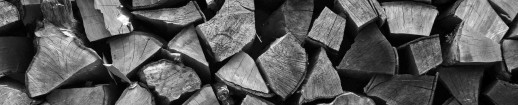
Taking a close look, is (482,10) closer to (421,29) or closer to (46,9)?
(421,29)

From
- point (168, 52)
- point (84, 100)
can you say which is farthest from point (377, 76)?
point (84, 100)

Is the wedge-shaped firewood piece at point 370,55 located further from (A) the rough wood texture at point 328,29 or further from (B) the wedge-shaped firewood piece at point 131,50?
(B) the wedge-shaped firewood piece at point 131,50

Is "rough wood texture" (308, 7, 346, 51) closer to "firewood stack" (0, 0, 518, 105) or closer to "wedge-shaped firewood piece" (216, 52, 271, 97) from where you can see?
"firewood stack" (0, 0, 518, 105)

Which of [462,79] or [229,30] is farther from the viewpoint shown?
[462,79]

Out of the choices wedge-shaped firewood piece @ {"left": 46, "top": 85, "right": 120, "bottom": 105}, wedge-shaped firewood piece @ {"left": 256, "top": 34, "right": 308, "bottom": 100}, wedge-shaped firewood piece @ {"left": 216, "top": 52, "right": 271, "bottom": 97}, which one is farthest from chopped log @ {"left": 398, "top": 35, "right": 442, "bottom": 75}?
wedge-shaped firewood piece @ {"left": 46, "top": 85, "right": 120, "bottom": 105}

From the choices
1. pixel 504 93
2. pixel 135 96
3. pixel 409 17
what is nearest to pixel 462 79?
pixel 504 93

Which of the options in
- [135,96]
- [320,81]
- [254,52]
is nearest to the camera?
[135,96]

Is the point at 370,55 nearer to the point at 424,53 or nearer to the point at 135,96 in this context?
the point at 424,53
